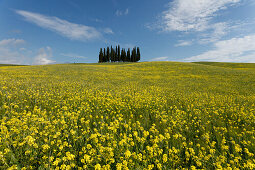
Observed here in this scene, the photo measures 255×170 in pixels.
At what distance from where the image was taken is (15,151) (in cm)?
246

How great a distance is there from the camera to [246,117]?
490 centimetres

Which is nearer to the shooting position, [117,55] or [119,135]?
[119,135]

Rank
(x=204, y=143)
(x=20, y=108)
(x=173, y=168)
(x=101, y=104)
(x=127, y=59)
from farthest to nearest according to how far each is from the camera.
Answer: (x=127, y=59)
(x=101, y=104)
(x=20, y=108)
(x=204, y=143)
(x=173, y=168)

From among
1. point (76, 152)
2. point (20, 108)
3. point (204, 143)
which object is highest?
point (20, 108)

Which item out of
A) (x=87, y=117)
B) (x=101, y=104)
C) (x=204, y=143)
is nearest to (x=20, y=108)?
(x=87, y=117)

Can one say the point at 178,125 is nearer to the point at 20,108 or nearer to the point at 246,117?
the point at 246,117

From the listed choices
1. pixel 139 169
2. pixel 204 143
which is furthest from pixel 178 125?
pixel 139 169

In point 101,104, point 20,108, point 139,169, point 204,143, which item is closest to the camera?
point 139,169

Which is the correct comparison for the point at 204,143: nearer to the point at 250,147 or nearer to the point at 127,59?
the point at 250,147

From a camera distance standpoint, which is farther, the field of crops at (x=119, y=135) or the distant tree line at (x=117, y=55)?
the distant tree line at (x=117, y=55)

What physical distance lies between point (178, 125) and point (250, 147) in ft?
6.01

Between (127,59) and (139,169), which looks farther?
(127,59)

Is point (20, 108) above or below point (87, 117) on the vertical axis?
above

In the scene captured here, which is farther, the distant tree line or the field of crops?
the distant tree line
